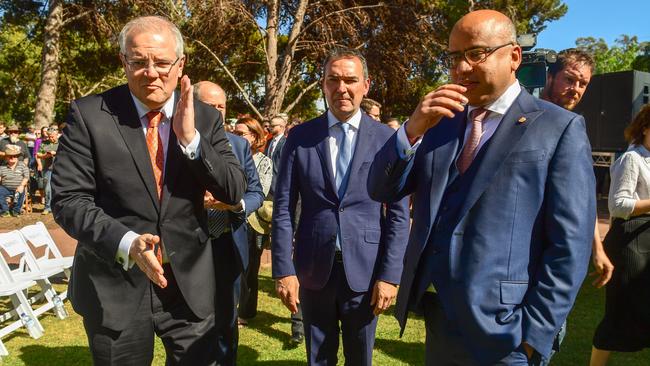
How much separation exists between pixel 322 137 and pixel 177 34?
3.44 feet

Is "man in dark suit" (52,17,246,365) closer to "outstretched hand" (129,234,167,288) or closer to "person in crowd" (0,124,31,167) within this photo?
"outstretched hand" (129,234,167,288)

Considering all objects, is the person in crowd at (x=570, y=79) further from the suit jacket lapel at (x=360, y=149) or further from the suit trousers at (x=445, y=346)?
the suit trousers at (x=445, y=346)

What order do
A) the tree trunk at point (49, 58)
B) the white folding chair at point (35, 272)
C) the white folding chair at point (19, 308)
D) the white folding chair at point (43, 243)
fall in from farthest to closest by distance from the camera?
the tree trunk at point (49, 58) → the white folding chair at point (43, 243) → the white folding chair at point (35, 272) → the white folding chair at point (19, 308)

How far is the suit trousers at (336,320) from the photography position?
3.15m

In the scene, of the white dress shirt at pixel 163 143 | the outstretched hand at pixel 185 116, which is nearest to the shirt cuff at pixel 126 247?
the white dress shirt at pixel 163 143

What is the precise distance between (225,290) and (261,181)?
2582 millimetres

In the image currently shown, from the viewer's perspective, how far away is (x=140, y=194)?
2457mm

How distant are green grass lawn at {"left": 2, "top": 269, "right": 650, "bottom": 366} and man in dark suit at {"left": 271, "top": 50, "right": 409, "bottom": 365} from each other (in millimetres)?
1811

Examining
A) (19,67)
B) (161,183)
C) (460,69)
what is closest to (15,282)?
(161,183)

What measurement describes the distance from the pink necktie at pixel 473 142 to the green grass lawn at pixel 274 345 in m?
3.05

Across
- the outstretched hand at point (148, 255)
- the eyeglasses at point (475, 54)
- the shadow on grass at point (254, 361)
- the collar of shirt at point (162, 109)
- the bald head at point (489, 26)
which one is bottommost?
the shadow on grass at point (254, 361)

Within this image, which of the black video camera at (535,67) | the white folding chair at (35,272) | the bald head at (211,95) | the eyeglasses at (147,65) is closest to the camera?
the eyeglasses at (147,65)

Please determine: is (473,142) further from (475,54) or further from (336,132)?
(336,132)

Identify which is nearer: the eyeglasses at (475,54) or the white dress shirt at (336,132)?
the eyeglasses at (475,54)
